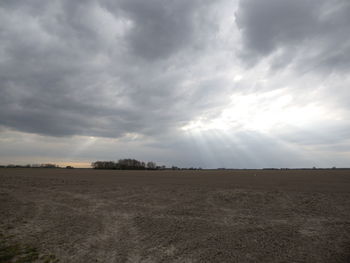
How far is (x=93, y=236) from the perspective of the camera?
11.0m

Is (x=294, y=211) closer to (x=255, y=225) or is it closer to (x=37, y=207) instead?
(x=255, y=225)

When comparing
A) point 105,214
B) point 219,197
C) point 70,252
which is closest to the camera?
point 70,252

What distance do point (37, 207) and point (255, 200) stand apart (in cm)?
2015

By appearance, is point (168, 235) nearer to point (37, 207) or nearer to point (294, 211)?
point (294, 211)

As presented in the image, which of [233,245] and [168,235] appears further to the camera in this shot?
[168,235]

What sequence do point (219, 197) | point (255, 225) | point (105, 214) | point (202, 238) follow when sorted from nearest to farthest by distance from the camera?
1. point (202, 238)
2. point (255, 225)
3. point (105, 214)
4. point (219, 197)

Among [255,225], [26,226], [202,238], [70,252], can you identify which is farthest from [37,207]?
[255,225]

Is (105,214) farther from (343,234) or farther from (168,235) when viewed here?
(343,234)

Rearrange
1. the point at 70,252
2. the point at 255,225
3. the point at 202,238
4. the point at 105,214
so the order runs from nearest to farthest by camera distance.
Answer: the point at 70,252 < the point at 202,238 < the point at 255,225 < the point at 105,214

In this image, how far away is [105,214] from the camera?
1527 centimetres

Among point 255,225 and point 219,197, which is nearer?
point 255,225

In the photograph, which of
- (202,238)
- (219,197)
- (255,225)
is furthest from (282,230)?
(219,197)

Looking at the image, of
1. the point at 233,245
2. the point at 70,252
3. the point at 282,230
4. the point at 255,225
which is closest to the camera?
the point at 70,252

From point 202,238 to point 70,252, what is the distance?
6528 mm
